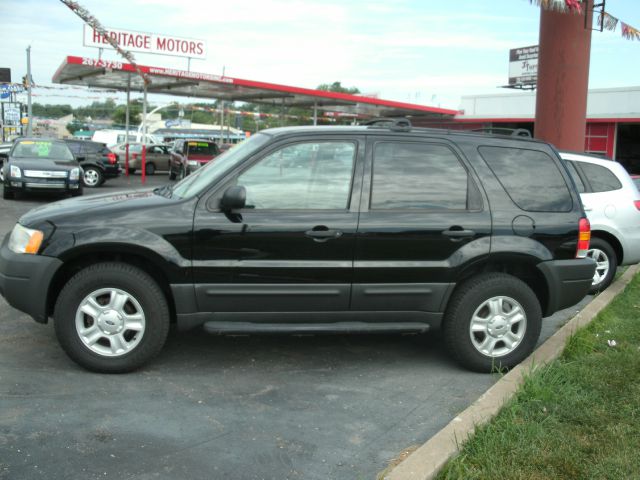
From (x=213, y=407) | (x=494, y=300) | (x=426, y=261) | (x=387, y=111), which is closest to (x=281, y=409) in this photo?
(x=213, y=407)

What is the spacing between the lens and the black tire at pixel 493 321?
16.4 ft

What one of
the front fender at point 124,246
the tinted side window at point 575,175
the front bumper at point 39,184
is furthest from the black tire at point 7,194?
the tinted side window at point 575,175

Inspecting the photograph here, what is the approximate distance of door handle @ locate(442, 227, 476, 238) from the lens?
491 centimetres

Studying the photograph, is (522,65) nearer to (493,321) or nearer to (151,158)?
(151,158)

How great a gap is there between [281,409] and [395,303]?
1.23 m

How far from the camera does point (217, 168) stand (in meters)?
5.10

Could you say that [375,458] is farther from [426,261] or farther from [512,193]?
[512,193]

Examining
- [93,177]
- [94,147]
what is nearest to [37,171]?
[93,177]

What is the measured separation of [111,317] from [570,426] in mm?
3099

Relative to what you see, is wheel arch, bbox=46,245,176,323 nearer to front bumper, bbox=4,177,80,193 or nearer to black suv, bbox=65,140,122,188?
front bumper, bbox=4,177,80,193

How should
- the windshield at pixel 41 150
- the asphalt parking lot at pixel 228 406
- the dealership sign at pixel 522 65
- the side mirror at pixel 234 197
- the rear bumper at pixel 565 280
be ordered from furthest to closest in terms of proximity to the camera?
the dealership sign at pixel 522 65 < the windshield at pixel 41 150 < the rear bumper at pixel 565 280 < the side mirror at pixel 234 197 < the asphalt parking lot at pixel 228 406

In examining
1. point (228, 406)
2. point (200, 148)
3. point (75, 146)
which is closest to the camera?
point (228, 406)

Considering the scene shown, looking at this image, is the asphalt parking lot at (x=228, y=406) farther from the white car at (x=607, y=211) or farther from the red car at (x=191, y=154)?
the red car at (x=191, y=154)

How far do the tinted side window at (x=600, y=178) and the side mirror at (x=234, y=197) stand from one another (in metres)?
5.27
